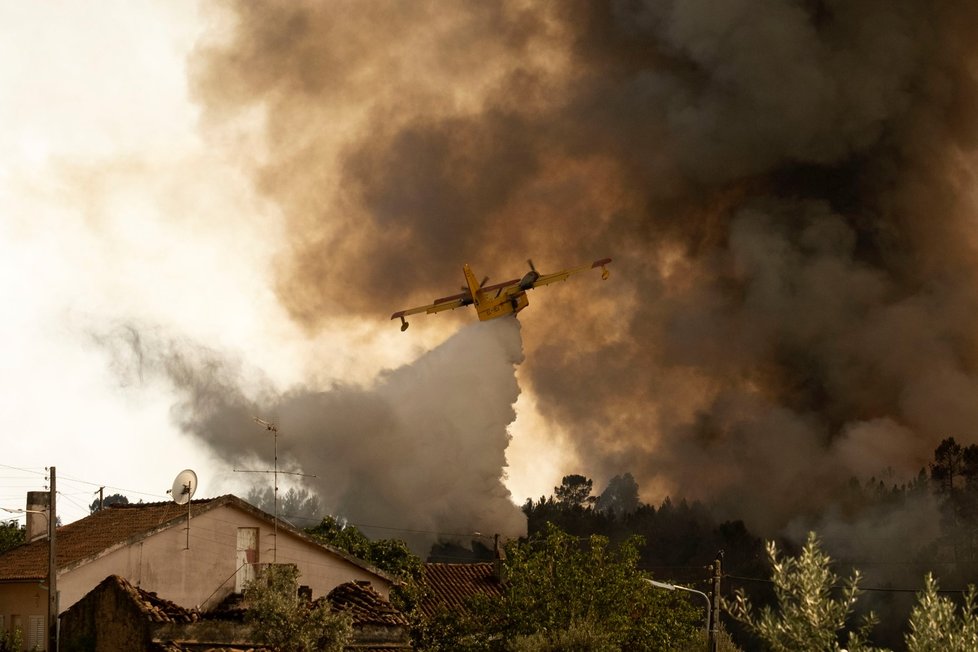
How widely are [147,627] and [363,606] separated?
10.2 meters

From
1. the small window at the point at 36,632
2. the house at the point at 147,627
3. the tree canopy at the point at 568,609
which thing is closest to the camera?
the house at the point at 147,627

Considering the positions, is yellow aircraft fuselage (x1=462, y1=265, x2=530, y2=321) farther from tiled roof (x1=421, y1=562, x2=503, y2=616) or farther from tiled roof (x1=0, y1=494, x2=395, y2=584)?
tiled roof (x1=0, y1=494, x2=395, y2=584)

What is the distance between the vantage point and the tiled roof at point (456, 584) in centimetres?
7806

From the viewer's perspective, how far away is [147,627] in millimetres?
47062

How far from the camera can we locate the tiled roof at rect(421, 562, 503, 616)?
78.1 metres

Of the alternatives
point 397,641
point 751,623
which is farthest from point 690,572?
point 751,623

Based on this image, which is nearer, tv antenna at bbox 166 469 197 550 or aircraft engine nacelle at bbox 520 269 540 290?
tv antenna at bbox 166 469 197 550

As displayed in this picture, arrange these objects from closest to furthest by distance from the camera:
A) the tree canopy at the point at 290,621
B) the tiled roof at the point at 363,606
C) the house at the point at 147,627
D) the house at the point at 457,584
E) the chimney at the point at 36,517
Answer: the tree canopy at the point at 290,621, the house at the point at 147,627, the tiled roof at the point at 363,606, the chimney at the point at 36,517, the house at the point at 457,584

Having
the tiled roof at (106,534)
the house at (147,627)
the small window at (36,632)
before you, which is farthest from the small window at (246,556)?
the house at (147,627)

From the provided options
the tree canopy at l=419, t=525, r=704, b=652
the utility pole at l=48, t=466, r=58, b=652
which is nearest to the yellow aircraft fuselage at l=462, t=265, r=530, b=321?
the tree canopy at l=419, t=525, r=704, b=652

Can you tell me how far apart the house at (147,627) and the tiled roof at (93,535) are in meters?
5.49

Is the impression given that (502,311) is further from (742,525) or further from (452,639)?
(452,639)

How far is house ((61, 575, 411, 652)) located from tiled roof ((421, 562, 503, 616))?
1005 inches

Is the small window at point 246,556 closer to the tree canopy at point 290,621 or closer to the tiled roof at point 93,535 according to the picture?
the tiled roof at point 93,535
